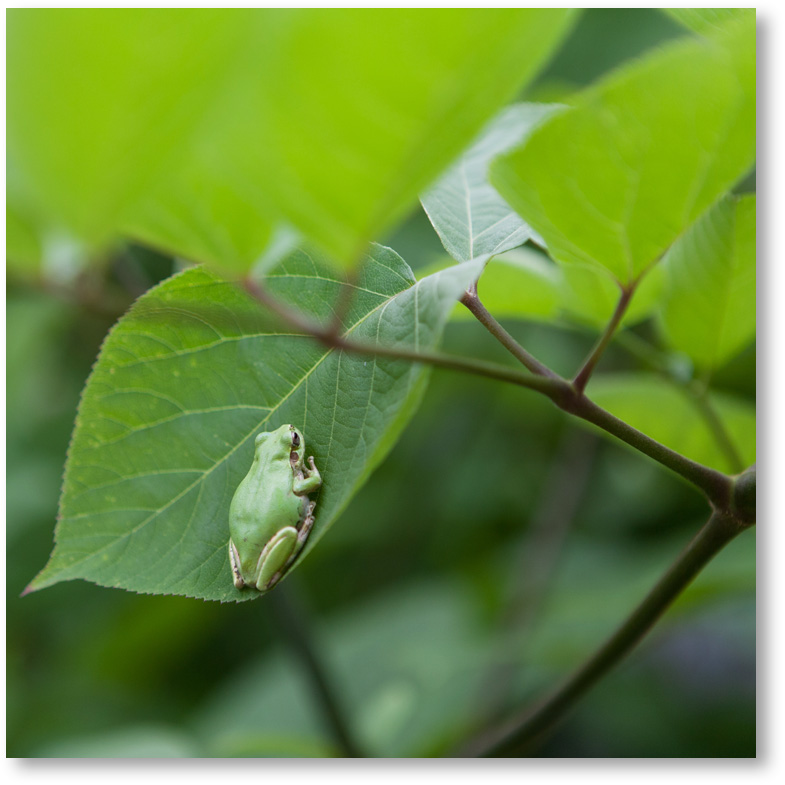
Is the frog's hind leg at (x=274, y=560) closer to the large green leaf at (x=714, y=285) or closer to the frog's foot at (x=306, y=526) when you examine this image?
the frog's foot at (x=306, y=526)

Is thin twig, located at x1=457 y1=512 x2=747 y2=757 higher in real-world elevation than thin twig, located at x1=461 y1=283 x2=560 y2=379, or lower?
lower

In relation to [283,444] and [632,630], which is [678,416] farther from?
[283,444]

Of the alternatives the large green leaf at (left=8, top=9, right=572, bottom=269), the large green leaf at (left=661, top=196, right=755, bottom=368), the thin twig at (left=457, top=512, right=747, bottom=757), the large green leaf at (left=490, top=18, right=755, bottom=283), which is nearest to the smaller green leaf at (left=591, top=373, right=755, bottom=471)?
the large green leaf at (left=661, top=196, right=755, bottom=368)

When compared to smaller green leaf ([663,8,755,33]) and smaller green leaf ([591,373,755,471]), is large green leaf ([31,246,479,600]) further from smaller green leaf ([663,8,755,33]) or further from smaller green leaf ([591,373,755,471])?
smaller green leaf ([591,373,755,471])

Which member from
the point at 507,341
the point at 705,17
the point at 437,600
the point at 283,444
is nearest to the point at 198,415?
the point at 283,444

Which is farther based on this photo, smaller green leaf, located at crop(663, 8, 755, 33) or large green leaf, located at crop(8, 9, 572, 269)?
smaller green leaf, located at crop(663, 8, 755, 33)

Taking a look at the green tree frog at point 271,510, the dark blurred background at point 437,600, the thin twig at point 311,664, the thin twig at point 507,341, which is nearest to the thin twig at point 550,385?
the thin twig at point 507,341
